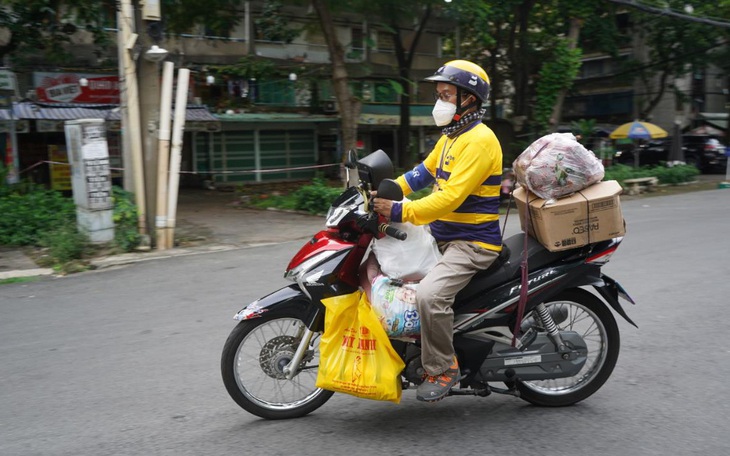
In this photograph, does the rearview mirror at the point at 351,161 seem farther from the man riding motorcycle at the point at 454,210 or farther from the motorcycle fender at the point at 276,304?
the motorcycle fender at the point at 276,304

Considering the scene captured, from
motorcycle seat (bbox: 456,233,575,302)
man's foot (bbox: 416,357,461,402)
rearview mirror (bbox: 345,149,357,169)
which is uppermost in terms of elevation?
rearview mirror (bbox: 345,149,357,169)

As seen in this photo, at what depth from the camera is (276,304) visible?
3648 millimetres

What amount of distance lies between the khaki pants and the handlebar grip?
28 cm

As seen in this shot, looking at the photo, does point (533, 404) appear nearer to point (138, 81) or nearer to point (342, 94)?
point (138, 81)

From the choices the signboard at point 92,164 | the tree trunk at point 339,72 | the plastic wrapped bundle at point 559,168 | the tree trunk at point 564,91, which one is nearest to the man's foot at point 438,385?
the plastic wrapped bundle at point 559,168

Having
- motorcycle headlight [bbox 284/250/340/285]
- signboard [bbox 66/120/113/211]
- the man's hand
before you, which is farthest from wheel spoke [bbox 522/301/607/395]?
signboard [bbox 66/120/113/211]

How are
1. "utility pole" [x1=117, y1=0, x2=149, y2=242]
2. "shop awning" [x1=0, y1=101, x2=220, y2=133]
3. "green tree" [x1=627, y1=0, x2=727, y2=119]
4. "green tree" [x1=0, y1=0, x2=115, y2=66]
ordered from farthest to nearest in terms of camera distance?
1. "green tree" [x1=627, y1=0, x2=727, y2=119]
2. "shop awning" [x1=0, y1=101, x2=220, y2=133]
3. "green tree" [x1=0, y1=0, x2=115, y2=66]
4. "utility pole" [x1=117, y1=0, x2=149, y2=242]

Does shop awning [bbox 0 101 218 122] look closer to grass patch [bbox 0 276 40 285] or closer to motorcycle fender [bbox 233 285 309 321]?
grass patch [bbox 0 276 40 285]

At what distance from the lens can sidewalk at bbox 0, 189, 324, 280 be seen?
29.3ft

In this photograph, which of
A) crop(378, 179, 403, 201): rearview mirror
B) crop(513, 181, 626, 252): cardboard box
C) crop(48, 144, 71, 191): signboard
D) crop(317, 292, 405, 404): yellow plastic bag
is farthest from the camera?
crop(48, 144, 71, 191): signboard

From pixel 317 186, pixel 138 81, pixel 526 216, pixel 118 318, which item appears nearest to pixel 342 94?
pixel 317 186

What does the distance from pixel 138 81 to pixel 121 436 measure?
732 centimetres

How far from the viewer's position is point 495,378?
3.71 m

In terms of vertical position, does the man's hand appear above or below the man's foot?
above
